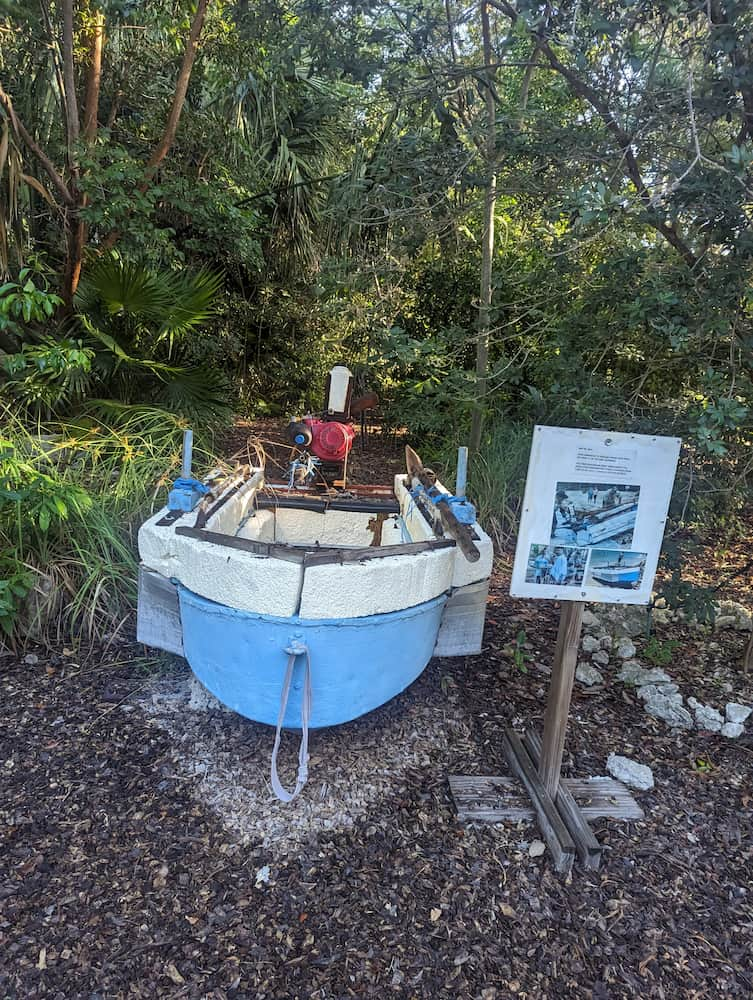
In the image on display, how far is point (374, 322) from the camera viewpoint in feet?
18.1

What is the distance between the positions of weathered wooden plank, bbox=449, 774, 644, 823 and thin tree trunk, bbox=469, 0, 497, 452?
225 cm

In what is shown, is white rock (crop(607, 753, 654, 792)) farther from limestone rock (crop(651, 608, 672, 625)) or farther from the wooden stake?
limestone rock (crop(651, 608, 672, 625))

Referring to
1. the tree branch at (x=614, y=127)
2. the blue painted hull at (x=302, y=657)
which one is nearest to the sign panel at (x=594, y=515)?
the blue painted hull at (x=302, y=657)

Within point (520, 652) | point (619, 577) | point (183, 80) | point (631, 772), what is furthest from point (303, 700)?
point (183, 80)

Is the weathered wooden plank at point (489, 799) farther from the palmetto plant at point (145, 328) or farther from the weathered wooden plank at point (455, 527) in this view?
the palmetto plant at point (145, 328)

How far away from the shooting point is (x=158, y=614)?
2.90 m

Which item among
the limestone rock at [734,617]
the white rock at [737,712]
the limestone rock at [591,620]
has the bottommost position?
the limestone rock at [591,620]

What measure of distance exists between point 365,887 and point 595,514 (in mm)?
1426

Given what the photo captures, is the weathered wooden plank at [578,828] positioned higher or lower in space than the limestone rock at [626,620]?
lower

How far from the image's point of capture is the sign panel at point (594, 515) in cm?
211

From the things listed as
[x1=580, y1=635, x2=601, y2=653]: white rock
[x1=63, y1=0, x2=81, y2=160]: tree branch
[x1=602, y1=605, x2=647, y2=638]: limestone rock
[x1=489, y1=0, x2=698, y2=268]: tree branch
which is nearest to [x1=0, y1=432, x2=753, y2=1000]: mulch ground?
[x1=580, y1=635, x2=601, y2=653]: white rock

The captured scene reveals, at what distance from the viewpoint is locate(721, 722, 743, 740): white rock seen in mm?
2908

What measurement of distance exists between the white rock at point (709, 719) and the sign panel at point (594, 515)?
123 cm

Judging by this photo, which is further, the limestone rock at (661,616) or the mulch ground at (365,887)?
the limestone rock at (661,616)
